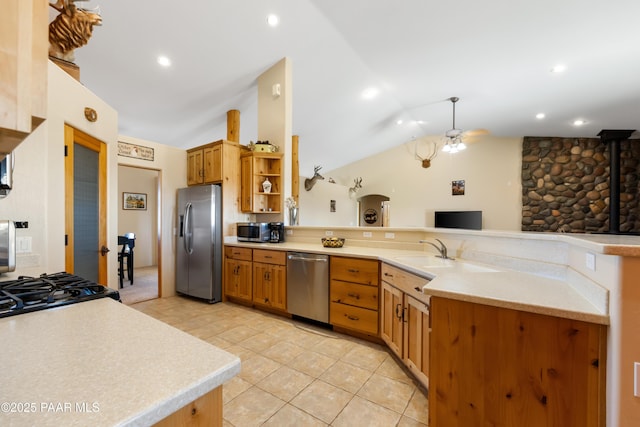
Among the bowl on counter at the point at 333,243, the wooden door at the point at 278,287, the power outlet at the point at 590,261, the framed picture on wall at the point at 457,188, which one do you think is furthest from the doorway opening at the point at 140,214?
the framed picture on wall at the point at 457,188

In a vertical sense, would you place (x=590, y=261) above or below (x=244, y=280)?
above

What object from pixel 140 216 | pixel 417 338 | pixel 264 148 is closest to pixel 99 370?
pixel 417 338

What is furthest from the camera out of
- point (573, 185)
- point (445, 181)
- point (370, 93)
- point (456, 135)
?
point (445, 181)

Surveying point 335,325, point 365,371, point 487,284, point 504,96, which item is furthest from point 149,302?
point 504,96

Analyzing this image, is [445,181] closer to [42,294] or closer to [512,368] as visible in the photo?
[512,368]

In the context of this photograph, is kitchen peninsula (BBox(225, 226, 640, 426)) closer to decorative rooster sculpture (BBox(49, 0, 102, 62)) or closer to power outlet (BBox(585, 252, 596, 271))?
power outlet (BBox(585, 252, 596, 271))

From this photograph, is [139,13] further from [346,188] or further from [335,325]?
[346,188]

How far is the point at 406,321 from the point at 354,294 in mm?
679

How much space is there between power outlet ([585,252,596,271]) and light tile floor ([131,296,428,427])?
4.12ft

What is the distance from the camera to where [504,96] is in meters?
4.26

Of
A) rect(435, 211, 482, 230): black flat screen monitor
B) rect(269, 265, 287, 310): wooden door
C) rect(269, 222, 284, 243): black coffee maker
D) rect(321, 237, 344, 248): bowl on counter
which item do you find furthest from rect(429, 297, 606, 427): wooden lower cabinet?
rect(435, 211, 482, 230): black flat screen monitor

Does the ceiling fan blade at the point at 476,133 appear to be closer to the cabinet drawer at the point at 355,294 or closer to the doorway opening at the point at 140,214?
the cabinet drawer at the point at 355,294

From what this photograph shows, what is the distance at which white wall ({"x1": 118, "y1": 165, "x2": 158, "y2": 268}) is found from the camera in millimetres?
6297

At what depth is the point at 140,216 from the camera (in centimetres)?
661
